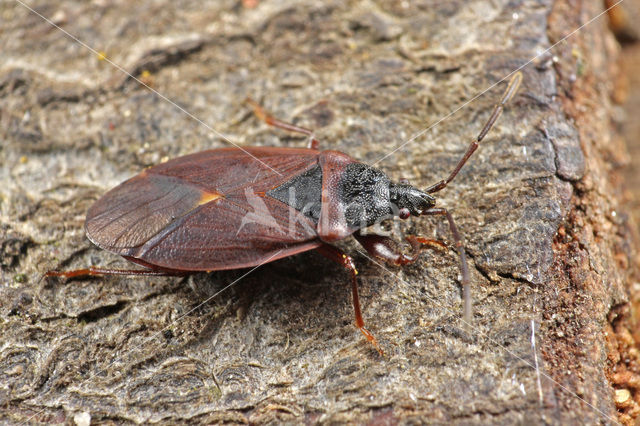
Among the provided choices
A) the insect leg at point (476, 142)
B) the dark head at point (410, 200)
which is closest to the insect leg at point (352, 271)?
the dark head at point (410, 200)

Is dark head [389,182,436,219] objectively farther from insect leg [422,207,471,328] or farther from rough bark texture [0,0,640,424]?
rough bark texture [0,0,640,424]

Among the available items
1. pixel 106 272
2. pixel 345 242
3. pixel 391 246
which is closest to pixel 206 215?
pixel 106 272

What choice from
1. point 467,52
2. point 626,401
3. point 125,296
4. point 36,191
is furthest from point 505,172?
point 36,191

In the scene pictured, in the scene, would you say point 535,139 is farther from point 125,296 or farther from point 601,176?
point 125,296

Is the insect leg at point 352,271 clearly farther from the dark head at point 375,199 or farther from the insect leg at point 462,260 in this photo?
the insect leg at point 462,260

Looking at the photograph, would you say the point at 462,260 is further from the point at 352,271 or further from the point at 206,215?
the point at 206,215

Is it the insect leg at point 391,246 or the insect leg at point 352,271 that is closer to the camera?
the insect leg at point 352,271

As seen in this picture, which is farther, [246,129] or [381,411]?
[246,129]
